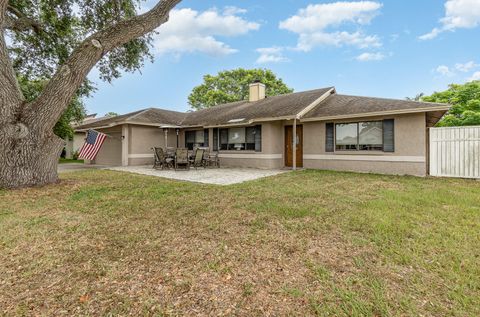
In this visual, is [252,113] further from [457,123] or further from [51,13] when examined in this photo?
[457,123]

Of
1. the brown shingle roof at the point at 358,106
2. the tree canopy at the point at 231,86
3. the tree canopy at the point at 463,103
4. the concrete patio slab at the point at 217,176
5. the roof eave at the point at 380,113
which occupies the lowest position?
the concrete patio slab at the point at 217,176

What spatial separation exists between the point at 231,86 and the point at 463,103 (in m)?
25.4

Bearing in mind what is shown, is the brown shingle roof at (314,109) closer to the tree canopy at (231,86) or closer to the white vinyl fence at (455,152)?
the white vinyl fence at (455,152)

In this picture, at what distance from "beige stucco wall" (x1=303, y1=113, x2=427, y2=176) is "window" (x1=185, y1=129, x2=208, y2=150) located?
636 cm

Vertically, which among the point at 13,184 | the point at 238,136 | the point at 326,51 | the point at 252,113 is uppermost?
the point at 326,51

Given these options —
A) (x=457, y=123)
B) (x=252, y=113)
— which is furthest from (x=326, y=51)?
(x=457, y=123)

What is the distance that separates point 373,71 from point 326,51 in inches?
179

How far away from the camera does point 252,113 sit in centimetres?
1362

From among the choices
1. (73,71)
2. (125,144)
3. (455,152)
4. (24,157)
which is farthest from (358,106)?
(125,144)

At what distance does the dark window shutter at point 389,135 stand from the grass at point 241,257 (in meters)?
4.59

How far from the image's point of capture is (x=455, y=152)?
902cm

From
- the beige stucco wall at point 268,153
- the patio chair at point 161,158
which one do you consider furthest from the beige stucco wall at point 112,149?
the beige stucco wall at point 268,153

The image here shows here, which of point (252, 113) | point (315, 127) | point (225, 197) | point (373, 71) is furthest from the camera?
point (373, 71)

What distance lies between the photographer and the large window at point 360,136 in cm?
1045
